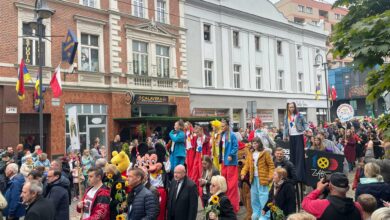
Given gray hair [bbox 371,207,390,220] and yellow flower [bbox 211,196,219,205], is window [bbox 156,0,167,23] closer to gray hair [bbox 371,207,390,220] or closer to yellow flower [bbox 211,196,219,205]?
yellow flower [bbox 211,196,219,205]

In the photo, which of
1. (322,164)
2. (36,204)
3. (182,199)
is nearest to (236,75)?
(322,164)

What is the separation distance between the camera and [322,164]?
666 centimetres

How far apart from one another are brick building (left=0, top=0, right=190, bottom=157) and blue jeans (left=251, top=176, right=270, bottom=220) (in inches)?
429

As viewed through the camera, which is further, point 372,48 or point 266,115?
point 266,115

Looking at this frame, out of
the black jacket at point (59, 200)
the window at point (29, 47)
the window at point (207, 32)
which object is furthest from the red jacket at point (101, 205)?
the window at point (207, 32)

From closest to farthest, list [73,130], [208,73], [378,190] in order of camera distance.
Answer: [378,190]
[73,130]
[208,73]

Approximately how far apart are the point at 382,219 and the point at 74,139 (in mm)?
10542

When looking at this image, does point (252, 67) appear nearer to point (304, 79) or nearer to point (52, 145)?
point (304, 79)

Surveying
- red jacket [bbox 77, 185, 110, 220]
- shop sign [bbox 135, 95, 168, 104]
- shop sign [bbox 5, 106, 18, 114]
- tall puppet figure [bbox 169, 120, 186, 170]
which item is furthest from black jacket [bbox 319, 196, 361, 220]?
shop sign [bbox 135, 95, 168, 104]

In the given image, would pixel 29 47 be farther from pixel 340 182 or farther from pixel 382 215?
pixel 382 215

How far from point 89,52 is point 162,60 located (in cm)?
529

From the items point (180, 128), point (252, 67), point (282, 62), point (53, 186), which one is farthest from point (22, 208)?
point (282, 62)

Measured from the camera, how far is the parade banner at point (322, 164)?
6.54m

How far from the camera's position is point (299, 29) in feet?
121
